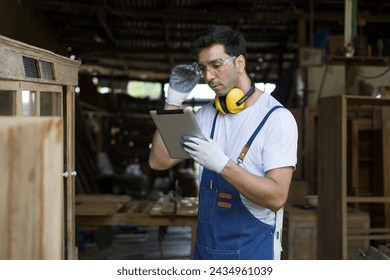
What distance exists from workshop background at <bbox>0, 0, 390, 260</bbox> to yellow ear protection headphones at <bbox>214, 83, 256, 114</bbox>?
2.52 feet

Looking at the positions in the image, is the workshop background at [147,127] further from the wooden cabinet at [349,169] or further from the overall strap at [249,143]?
the overall strap at [249,143]

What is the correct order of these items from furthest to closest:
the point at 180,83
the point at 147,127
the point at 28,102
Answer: the point at 147,127, the point at 180,83, the point at 28,102

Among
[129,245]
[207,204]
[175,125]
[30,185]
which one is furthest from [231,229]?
[129,245]

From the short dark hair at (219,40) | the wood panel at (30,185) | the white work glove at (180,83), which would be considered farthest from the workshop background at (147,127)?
the short dark hair at (219,40)

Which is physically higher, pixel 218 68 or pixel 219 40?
pixel 219 40

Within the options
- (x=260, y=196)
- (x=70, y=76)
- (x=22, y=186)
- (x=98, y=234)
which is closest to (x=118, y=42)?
(x=98, y=234)

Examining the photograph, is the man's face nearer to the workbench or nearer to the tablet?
the tablet

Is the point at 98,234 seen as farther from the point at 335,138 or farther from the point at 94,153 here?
the point at 335,138

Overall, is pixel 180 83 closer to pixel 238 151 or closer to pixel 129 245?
pixel 238 151

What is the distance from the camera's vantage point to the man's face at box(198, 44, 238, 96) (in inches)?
89.1

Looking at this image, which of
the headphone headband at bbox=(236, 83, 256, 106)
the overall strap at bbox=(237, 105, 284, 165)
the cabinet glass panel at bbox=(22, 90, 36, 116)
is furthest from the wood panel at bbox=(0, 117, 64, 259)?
the headphone headband at bbox=(236, 83, 256, 106)

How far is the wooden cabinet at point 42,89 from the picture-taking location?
1799 mm

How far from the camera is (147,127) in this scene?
10227 millimetres

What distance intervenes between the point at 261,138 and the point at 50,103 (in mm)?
966
